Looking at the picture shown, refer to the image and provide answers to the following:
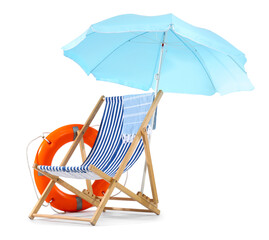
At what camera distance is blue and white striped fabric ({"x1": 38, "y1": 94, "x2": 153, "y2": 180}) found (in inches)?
191

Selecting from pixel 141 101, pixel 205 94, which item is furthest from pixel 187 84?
pixel 141 101

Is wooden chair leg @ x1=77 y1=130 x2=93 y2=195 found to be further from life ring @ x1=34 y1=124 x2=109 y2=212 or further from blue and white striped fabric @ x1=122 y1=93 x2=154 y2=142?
blue and white striped fabric @ x1=122 y1=93 x2=154 y2=142

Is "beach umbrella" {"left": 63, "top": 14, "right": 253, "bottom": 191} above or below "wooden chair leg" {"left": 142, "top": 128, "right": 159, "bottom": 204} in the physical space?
above

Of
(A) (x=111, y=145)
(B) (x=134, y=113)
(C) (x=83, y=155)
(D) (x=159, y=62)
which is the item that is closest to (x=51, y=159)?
(C) (x=83, y=155)

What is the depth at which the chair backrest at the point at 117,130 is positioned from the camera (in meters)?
4.94

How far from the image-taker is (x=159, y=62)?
17.3 ft

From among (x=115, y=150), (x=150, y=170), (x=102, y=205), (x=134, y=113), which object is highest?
(x=134, y=113)

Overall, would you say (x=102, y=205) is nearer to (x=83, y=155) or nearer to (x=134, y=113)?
(x=83, y=155)

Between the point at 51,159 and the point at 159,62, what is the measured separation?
1447mm

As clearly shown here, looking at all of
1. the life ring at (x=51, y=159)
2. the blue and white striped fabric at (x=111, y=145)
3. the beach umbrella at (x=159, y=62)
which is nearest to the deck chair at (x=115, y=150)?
the blue and white striped fabric at (x=111, y=145)

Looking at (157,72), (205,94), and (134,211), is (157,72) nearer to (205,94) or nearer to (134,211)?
(205,94)

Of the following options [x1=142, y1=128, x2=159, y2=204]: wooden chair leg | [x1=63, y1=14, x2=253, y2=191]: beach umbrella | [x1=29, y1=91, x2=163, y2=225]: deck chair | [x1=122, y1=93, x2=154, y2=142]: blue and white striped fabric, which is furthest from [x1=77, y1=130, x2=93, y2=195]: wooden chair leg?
[x1=63, y1=14, x2=253, y2=191]: beach umbrella

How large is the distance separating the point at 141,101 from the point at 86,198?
3.49ft

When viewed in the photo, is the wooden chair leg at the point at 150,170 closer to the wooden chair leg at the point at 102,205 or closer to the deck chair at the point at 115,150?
the deck chair at the point at 115,150
